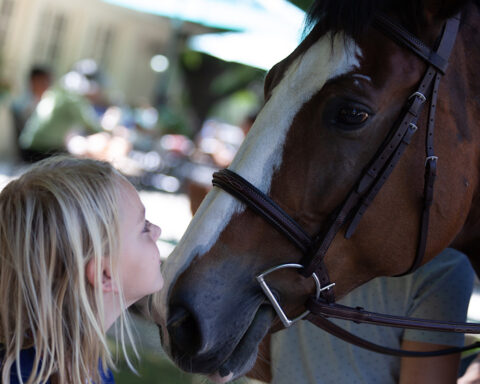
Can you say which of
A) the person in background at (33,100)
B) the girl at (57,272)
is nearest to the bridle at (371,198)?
the girl at (57,272)

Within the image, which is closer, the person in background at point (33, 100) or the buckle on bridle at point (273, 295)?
the buckle on bridle at point (273, 295)

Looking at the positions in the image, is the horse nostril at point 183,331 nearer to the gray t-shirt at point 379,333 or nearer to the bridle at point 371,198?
the bridle at point 371,198

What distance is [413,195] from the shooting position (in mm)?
1667

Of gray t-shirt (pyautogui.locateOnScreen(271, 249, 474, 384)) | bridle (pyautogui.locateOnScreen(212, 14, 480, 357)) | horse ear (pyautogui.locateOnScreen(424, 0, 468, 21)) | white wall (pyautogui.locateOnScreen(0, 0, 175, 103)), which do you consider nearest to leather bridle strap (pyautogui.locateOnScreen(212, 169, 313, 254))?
bridle (pyautogui.locateOnScreen(212, 14, 480, 357))

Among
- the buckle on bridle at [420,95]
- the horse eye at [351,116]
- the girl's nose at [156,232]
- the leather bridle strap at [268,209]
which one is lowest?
the girl's nose at [156,232]

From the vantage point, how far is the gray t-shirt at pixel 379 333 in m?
1.85

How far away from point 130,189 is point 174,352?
1.46 ft

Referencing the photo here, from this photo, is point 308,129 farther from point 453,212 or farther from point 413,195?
point 453,212

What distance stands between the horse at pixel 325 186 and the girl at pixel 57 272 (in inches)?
9.2

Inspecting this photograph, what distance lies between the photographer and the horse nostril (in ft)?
5.07

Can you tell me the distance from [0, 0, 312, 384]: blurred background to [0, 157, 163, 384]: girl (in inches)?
21.1

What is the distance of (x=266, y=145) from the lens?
164cm

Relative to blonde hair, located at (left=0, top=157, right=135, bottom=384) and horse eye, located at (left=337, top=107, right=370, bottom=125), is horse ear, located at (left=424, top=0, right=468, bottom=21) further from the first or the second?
blonde hair, located at (left=0, top=157, right=135, bottom=384)

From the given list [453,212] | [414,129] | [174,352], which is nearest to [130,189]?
[174,352]
